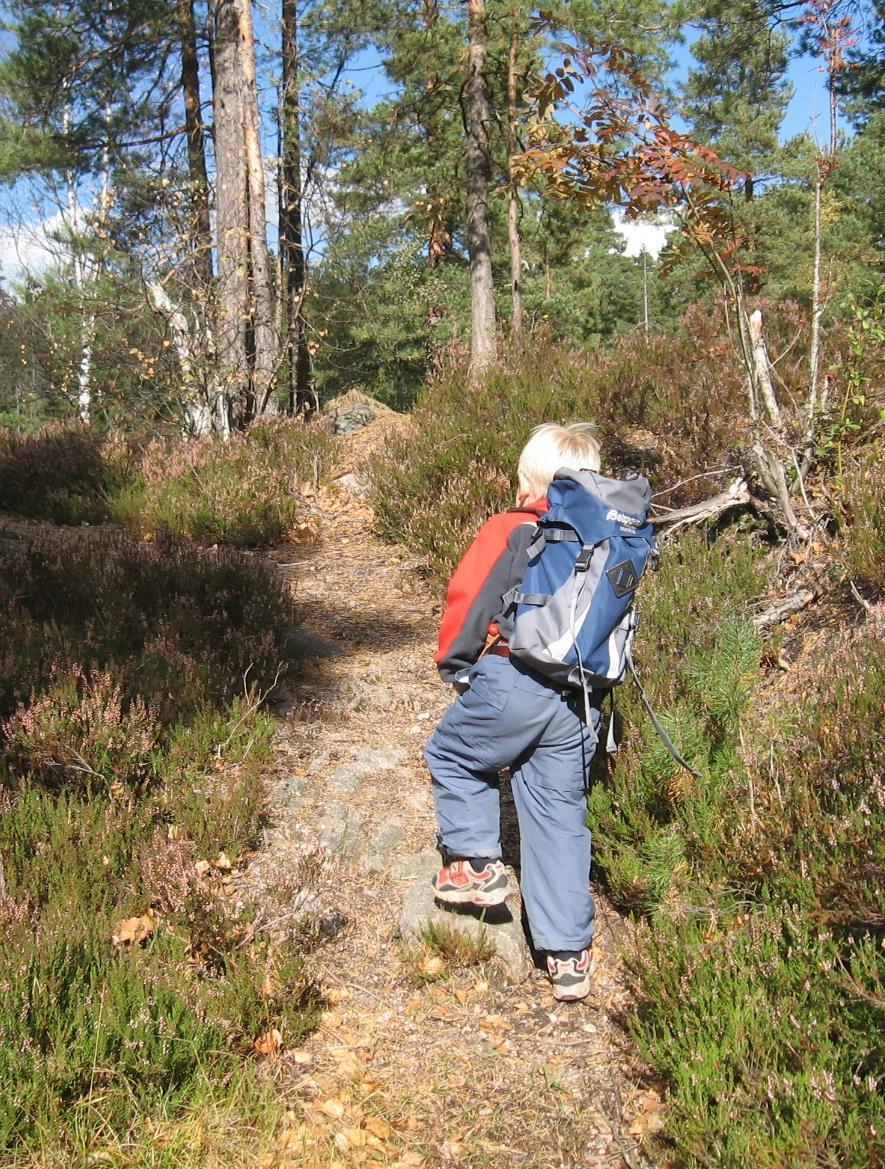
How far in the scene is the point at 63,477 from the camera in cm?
828

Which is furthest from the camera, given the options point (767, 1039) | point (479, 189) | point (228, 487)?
point (479, 189)

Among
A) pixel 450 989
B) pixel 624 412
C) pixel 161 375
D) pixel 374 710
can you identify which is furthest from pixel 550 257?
pixel 450 989

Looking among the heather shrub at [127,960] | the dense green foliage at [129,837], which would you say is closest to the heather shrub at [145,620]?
the dense green foliage at [129,837]

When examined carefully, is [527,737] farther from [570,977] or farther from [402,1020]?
[402,1020]

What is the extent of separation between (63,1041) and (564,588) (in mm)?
1845

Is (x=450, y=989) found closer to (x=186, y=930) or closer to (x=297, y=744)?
(x=186, y=930)

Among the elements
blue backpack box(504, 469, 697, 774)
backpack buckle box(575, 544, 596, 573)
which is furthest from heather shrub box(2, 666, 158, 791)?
backpack buckle box(575, 544, 596, 573)

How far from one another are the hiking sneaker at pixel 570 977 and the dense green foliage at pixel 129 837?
809 millimetres

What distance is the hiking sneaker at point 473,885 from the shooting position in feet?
10.1

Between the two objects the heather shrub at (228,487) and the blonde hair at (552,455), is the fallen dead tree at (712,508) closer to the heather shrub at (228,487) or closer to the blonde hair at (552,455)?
the blonde hair at (552,455)

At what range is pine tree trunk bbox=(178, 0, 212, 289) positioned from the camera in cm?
977

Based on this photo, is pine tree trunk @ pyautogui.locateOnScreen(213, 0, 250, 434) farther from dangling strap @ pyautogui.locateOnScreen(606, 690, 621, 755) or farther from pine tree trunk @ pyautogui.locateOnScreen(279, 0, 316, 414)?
dangling strap @ pyautogui.locateOnScreen(606, 690, 621, 755)

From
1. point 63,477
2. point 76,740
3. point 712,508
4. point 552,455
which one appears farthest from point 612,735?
point 63,477

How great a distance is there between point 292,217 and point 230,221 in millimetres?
3712
